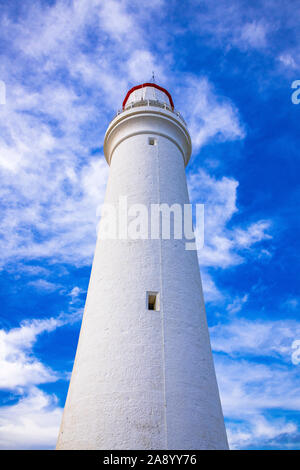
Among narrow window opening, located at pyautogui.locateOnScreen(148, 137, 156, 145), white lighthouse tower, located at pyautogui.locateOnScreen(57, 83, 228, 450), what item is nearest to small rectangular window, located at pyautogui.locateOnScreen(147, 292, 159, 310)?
white lighthouse tower, located at pyautogui.locateOnScreen(57, 83, 228, 450)

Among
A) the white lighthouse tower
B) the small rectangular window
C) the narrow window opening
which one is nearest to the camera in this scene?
the white lighthouse tower

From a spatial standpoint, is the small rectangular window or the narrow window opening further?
the narrow window opening

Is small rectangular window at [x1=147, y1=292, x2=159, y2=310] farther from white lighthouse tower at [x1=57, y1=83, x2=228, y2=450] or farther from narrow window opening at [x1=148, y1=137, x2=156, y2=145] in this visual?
narrow window opening at [x1=148, y1=137, x2=156, y2=145]

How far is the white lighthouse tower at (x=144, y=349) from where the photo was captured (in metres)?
8.27

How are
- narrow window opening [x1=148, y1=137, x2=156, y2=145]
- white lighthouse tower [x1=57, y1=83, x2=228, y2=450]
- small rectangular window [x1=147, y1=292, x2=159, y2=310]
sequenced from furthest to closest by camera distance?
narrow window opening [x1=148, y1=137, x2=156, y2=145] → small rectangular window [x1=147, y1=292, x2=159, y2=310] → white lighthouse tower [x1=57, y1=83, x2=228, y2=450]

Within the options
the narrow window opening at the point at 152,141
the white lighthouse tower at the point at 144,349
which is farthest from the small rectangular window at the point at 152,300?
the narrow window opening at the point at 152,141

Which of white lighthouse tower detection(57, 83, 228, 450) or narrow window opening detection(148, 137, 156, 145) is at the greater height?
narrow window opening detection(148, 137, 156, 145)

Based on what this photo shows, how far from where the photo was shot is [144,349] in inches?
362

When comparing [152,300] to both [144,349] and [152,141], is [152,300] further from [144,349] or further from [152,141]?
[152,141]

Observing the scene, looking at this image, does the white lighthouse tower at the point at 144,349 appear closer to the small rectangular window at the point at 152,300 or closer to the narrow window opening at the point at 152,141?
the small rectangular window at the point at 152,300

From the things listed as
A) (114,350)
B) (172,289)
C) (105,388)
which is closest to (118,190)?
(172,289)

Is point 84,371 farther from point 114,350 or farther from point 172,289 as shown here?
point 172,289

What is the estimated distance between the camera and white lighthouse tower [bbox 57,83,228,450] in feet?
27.1

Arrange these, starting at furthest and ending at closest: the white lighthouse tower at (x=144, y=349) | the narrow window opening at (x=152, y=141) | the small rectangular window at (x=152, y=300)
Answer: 1. the narrow window opening at (x=152, y=141)
2. the small rectangular window at (x=152, y=300)
3. the white lighthouse tower at (x=144, y=349)
